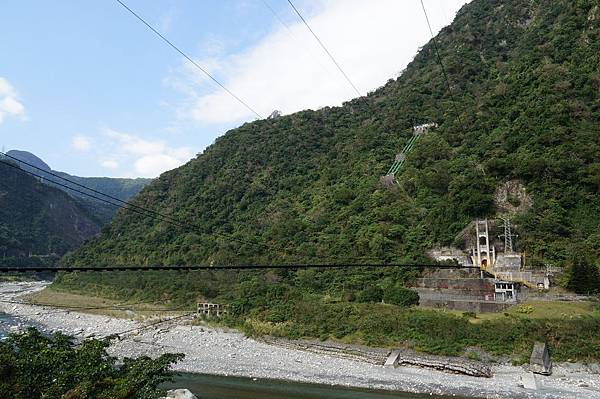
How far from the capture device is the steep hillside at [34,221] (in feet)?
253

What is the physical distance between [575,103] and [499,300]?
1984 cm

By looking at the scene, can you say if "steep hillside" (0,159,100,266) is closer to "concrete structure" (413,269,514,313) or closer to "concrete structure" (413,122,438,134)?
"concrete structure" (413,122,438,134)

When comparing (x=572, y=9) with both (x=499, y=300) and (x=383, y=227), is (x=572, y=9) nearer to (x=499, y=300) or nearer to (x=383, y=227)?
(x=383, y=227)

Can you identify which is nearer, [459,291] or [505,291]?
[505,291]

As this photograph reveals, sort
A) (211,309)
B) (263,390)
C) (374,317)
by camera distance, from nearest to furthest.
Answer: (263,390), (374,317), (211,309)

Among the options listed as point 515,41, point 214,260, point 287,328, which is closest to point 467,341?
point 287,328

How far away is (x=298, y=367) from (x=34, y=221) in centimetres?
8773

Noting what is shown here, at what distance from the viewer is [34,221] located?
90.3 meters

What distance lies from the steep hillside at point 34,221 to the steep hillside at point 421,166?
18.8 metres

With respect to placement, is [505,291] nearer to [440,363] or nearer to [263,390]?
[440,363]

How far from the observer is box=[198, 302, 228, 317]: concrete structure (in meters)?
32.7

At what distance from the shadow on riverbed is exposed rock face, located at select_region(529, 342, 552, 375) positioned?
5114 mm

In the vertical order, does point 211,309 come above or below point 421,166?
below

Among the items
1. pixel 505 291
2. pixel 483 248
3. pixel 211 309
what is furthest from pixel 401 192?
pixel 211 309
